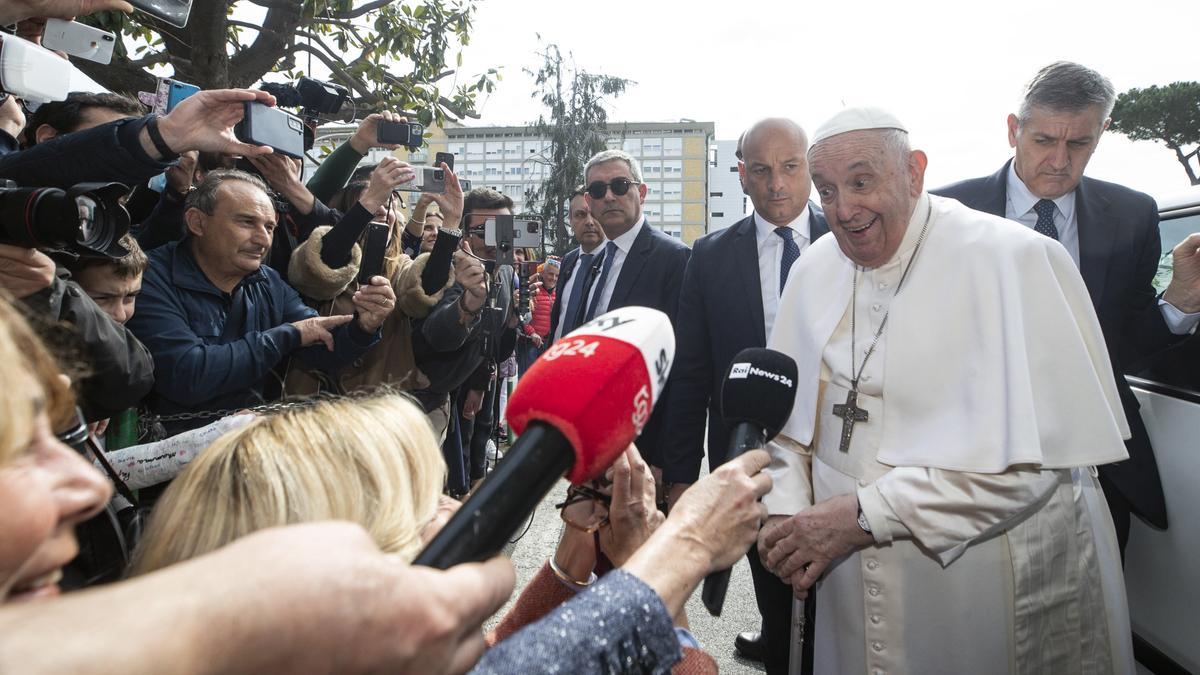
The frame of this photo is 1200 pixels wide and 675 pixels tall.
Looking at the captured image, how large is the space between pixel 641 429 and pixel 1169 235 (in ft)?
9.55

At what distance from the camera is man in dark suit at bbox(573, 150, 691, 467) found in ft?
13.3

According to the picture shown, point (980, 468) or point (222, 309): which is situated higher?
point (222, 309)

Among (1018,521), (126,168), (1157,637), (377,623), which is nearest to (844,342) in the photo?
(1018,521)

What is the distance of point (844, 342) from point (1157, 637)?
1467mm

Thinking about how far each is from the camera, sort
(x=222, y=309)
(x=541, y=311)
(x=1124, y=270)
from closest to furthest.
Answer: (x=1124, y=270) → (x=222, y=309) → (x=541, y=311)

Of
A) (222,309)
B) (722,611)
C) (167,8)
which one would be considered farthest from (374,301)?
(722,611)

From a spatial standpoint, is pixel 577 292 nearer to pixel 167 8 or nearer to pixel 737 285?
pixel 737 285

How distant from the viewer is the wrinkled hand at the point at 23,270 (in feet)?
5.64

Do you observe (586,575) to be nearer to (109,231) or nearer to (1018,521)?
(1018,521)

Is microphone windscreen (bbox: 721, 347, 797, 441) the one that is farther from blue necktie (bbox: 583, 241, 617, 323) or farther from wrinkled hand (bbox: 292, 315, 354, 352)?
blue necktie (bbox: 583, 241, 617, 323)

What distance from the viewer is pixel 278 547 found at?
2.03 ft

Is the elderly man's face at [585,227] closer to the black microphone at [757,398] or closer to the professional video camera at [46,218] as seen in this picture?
the black microphone at [757,398]

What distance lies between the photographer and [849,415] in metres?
2.20

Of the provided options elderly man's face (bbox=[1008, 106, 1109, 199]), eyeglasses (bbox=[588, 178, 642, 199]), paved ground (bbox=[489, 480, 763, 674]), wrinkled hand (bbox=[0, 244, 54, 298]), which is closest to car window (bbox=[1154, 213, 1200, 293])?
elderly man's face (bbox=[1008, 106, 1109, 199])
